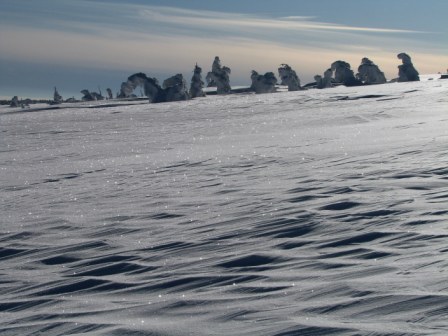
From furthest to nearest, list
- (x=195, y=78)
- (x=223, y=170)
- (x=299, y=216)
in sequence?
1. (x=195, y=78)
2. (x=223, y=170)
3. (x=299, y=216)

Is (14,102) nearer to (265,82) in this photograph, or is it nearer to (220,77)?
(220,77)

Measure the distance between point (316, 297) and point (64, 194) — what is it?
5.78 m

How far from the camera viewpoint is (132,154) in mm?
13344

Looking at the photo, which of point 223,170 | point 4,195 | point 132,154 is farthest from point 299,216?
point 132,154

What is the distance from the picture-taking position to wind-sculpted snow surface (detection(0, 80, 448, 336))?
3.46 meters

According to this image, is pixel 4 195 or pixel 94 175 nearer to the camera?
pixel 4 195

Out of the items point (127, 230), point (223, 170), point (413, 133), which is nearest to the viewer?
point (127, 230)

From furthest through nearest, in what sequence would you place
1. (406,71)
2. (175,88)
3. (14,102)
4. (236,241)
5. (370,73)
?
(14,102)
(370,73)
(406,71)
(175,88)
(236,241)

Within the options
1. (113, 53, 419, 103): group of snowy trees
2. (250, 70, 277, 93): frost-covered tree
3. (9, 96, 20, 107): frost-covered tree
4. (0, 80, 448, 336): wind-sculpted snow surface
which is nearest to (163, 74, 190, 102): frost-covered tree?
(113, 53, 419, 103): group of snowy trees

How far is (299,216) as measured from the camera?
5.80 meters

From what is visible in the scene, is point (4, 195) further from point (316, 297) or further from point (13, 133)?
point (13, 133)

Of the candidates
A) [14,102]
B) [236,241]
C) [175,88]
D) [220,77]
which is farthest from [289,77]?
[236,241]

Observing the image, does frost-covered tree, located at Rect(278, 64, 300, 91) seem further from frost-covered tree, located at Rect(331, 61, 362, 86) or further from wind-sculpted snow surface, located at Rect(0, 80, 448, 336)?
wind-sculpted snow surface, located at Rect(0, 80, 448, 336)

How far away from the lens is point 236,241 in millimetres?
5266
